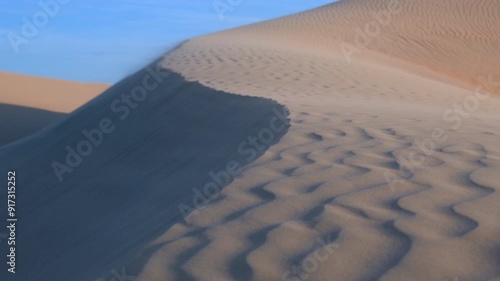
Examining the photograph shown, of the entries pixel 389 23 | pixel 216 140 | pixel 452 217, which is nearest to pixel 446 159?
pixel 452 217

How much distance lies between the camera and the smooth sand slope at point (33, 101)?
1755 centimetres

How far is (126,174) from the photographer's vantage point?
7.29 metres

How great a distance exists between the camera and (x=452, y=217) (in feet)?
11.2

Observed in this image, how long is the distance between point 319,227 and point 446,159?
4.67ft

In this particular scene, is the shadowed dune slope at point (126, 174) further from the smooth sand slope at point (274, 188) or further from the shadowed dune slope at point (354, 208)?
the shadowed dune slope at point (354, 208)

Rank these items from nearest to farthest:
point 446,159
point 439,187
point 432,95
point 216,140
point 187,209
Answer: point 439,187, point 187,209, point 446,159, point 216,140, point 432,95

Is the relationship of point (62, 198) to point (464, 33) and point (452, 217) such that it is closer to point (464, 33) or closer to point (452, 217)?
point (452, 217)

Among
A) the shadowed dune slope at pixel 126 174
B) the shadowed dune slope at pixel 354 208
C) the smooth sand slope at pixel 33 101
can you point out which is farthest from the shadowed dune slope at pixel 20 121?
the shadowed dune slope at pixel 354 208

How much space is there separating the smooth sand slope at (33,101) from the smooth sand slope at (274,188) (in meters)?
5.48

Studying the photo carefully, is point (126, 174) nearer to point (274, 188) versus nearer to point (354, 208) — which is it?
point (274, 188)

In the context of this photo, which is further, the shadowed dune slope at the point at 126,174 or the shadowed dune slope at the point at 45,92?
the shadowed dune slope at the point at 45,92

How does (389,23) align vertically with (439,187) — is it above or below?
above

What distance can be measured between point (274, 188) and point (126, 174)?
11.1 feet

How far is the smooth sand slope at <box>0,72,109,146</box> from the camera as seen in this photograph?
1755cm
